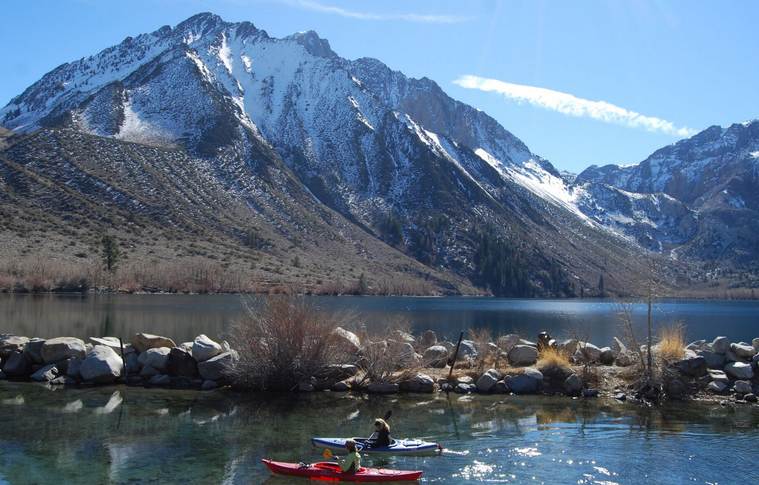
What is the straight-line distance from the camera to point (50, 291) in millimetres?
113250

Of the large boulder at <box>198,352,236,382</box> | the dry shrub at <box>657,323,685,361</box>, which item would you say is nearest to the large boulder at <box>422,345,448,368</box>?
the large boulder at <box>198,352,236,382</box>

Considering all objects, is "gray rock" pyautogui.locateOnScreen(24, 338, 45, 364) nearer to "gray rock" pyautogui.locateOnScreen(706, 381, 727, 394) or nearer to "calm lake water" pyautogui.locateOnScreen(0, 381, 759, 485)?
"calm lake water" pyautogui.locateOnScreen(0, 381, 759, 485)

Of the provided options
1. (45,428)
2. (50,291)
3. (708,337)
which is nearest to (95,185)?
(50,291)

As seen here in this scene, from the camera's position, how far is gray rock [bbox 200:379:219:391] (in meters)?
32.7

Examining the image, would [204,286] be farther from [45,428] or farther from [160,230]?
[45,428]

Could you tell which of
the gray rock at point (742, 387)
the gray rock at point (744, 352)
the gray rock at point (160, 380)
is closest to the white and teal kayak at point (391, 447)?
the gray rock at point (160, 380)

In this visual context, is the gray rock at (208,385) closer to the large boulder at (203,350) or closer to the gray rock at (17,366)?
the large boulder at (203,350)

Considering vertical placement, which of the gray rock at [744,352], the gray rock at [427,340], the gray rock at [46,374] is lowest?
the gray rock at [46,374]

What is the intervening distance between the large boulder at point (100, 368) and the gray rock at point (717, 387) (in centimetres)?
2928

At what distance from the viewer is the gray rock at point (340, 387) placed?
33094 millimetres

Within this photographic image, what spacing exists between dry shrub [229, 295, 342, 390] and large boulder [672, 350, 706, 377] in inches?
686

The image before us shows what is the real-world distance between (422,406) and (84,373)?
1674 centimetres

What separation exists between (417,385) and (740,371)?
16.6 m

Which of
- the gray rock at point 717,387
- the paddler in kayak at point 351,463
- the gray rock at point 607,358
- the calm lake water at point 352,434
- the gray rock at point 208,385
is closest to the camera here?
the paddler in kayak at point 351,463
